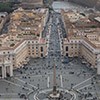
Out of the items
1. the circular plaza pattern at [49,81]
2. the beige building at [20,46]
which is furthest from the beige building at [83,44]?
the beige building at [20,46]

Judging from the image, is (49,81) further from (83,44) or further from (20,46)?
(83,44)

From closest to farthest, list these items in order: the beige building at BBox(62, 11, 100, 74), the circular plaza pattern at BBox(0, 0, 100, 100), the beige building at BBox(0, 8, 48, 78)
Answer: the circular plaza pattern at BBox(0, 0, 100, 100), the beige building at BBox(0, 8, 48, 78), the beige building at BBox(62, 11, 100, 74)

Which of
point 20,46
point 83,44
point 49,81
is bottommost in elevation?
point 49,81

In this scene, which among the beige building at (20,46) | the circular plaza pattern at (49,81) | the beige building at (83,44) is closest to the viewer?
the circular plaza pattern at (49,81)

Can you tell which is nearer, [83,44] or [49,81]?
[49,81]

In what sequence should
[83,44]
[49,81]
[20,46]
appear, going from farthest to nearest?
[83,44], [20,46], [49,81]

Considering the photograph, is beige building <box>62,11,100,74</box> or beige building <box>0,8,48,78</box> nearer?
beige building <box>0,8,48,78</box>

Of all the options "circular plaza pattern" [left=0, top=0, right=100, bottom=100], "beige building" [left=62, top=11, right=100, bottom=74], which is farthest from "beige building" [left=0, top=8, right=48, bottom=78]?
"beige building" [left=62, top=11, right=100, bottom=74]

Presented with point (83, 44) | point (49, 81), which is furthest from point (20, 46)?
point (49, 81)

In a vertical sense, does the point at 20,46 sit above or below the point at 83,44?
above

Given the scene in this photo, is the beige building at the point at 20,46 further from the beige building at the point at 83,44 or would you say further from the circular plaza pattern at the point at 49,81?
the beige building at the point at 83,44

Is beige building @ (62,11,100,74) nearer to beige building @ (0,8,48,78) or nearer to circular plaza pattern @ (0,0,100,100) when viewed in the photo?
circular plaza pattern @ (0,0,100,100)

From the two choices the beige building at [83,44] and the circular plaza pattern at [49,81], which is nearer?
the circular plaza pattern at [49,81]
